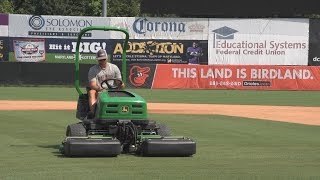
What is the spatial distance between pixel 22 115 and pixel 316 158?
37.1ft

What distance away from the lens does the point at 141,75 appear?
128 ft

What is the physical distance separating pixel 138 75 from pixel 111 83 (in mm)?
25876

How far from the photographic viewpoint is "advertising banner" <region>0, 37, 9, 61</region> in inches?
1650

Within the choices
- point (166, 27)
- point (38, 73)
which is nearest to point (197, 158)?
point (38, 73)

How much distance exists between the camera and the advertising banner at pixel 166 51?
43.2m

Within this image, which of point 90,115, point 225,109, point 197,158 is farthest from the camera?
point 225,109

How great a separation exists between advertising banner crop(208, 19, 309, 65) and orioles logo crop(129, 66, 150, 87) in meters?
5.68

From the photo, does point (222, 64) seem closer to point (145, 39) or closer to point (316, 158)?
point (145, 39)

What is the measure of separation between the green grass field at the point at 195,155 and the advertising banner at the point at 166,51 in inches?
799

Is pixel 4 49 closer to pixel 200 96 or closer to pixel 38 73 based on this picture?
pixel 38 73

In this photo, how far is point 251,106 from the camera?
91.6ft

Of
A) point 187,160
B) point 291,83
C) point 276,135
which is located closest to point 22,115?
point 276,135

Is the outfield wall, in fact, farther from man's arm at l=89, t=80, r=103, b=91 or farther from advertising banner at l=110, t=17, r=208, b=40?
man's arm at l=89, t=80, r=103, b=91

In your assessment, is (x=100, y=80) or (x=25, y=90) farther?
(x=25, y=90)
